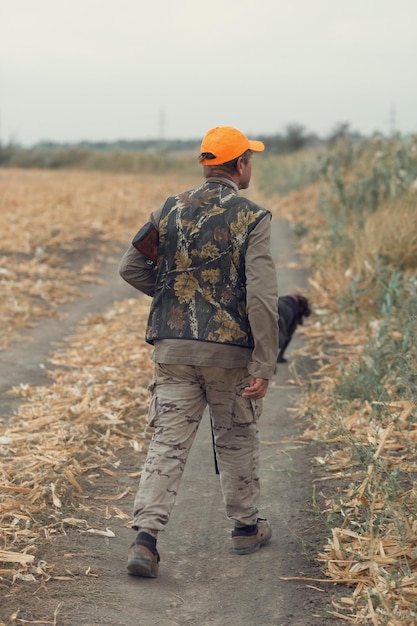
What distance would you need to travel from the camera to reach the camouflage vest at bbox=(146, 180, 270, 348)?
423 cm

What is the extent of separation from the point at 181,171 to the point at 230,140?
38884mm

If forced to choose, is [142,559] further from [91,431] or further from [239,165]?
[91,431]

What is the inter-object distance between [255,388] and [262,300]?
0.43 meters

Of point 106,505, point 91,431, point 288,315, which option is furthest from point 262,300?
point 288,315

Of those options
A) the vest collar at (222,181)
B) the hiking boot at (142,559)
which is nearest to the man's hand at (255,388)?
the hiking boot at (142,559)

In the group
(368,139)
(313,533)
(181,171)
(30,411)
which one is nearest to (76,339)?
(30,411)

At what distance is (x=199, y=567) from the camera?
448cm

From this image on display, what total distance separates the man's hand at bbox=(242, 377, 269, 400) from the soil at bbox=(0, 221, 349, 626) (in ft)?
2.52

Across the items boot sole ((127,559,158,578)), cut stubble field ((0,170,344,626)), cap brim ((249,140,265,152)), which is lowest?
cut stubble field ((0,170,344,626))

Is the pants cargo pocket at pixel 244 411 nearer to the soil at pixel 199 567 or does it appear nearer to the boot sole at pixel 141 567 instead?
the soil at pixel 199 567

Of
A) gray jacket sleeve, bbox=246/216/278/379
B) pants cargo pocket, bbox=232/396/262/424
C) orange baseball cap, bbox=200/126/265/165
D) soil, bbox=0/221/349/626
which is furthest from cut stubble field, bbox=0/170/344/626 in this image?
orange baseball cap, bbox=200/126/265/165

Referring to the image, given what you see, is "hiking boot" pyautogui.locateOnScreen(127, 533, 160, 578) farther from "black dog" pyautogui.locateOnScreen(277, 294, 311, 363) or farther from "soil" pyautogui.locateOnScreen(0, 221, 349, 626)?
"black dog" pyautogui.locateOnScreen(277, 294, 311, 363)

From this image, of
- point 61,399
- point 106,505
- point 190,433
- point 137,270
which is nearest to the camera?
point 190,433

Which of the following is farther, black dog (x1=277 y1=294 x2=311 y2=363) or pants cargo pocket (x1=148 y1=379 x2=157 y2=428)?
black dog (x1=277 y1=294 x2=311 y2=363)
